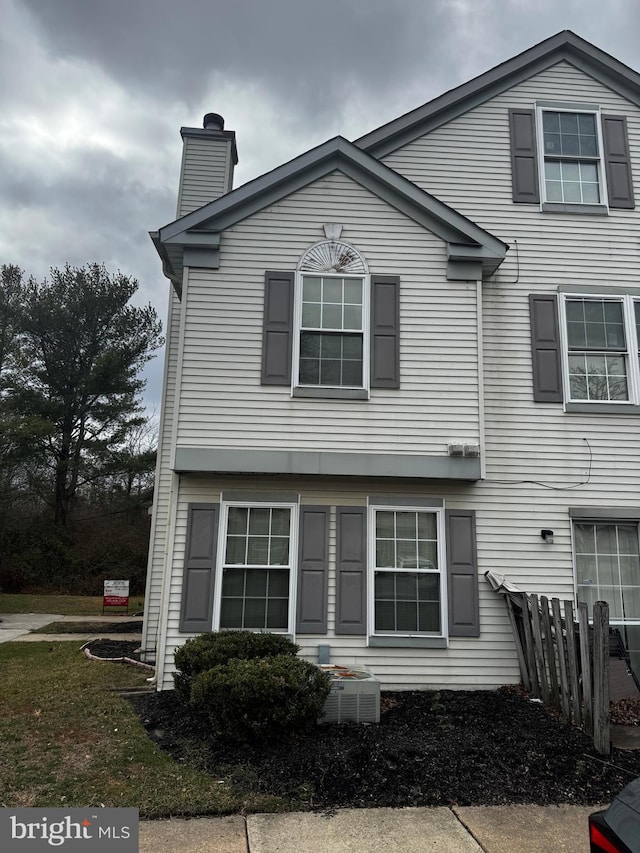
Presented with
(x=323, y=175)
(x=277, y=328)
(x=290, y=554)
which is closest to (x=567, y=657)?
(x=290, y=554)

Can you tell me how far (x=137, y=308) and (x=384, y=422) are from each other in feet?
78.3

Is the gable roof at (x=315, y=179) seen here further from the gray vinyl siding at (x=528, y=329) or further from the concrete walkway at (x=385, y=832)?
the concrete walkway at (x=385, y=832)

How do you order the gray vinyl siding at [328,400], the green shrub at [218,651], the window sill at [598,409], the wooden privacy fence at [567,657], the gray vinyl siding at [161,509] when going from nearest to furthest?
the wooden privacy fence at [567,657] → the green shrub at [218,651] → the gray vinyl siding at [328,400] → the window sill at [598,409] → the gray vinyl siding at [161,509]

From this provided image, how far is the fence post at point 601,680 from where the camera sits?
17.1 feet

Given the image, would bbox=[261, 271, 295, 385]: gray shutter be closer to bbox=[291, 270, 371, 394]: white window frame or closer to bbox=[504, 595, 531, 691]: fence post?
bbox=[291, 270, 371, 394]: white window frame

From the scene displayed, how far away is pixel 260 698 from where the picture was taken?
16.8 feet

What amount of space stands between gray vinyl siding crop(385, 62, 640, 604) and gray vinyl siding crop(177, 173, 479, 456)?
75 cm

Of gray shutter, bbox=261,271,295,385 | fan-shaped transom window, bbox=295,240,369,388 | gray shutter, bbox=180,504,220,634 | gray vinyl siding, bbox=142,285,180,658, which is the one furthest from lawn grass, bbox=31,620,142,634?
fan-shaped transom window, bbox=295,240,369,388

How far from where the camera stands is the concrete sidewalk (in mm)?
3672

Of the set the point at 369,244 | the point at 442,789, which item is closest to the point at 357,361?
the point at 369,244

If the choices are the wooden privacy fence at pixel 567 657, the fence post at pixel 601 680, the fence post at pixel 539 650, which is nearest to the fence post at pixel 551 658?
the wooden privacy fence at pixel 567 657

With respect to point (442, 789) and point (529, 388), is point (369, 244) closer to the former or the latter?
point (529, 388)

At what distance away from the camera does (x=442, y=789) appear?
4484 millimetres

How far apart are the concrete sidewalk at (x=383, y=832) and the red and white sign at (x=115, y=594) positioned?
14.4 m
